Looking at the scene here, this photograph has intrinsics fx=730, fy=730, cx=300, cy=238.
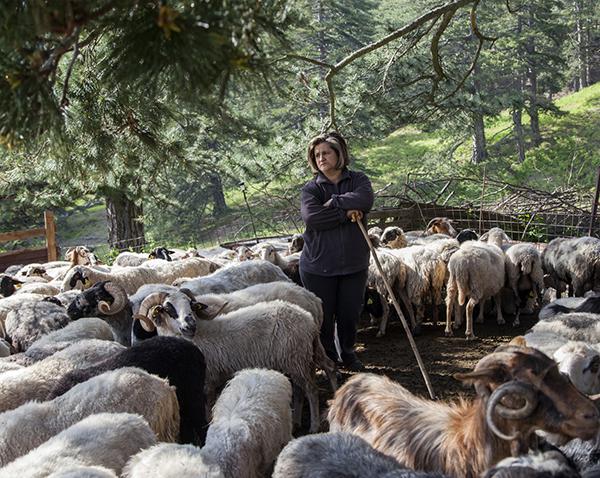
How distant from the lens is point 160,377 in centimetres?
512

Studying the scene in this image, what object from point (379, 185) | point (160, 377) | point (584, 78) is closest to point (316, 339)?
point (160, 377)

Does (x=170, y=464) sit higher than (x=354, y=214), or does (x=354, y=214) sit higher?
(x=354, y=214)

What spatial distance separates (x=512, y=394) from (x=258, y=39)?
1.94 m

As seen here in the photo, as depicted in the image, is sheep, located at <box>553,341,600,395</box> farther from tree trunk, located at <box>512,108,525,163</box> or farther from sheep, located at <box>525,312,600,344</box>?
tree trunk, located at <box>512,108,525,163</box>

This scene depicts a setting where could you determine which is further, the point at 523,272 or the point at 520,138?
the point at 520,138

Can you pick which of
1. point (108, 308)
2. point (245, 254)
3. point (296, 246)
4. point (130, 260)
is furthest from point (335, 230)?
point (130, 260)

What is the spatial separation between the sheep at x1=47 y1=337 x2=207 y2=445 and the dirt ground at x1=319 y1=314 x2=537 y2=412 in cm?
160

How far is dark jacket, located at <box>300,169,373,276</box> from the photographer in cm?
680

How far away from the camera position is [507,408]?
10.8 feet

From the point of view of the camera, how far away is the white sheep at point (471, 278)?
30.5 feet

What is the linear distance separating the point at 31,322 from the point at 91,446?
12.3 feet

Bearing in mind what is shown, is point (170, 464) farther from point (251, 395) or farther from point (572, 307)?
point (572, 307)

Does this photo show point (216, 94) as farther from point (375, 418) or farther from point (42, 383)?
point (42, 383)

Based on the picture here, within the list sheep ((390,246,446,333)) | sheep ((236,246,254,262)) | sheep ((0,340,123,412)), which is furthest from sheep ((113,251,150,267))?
sheep ((0,340,123,412))
